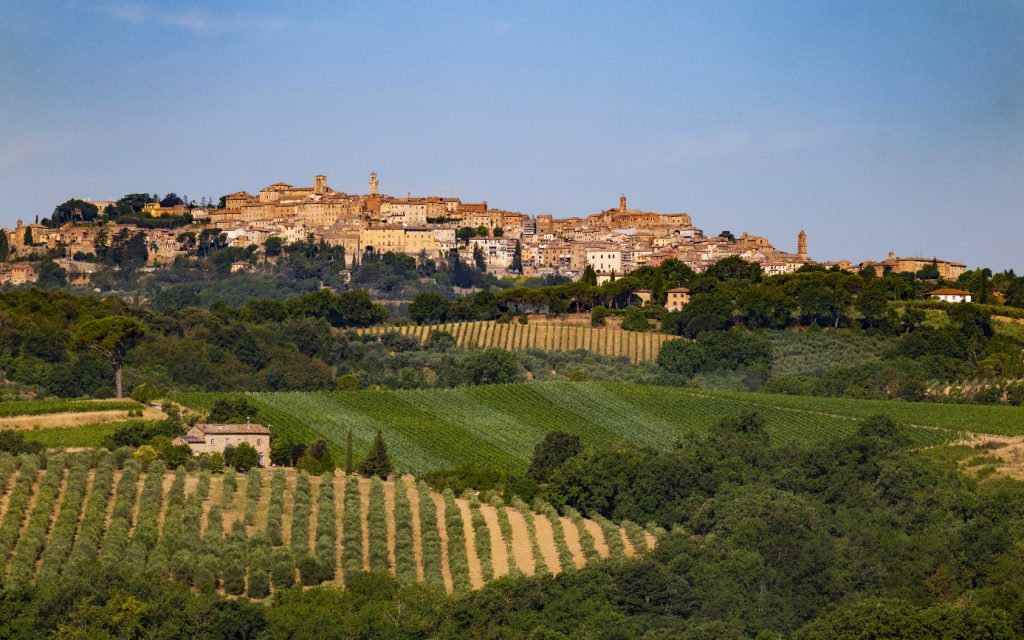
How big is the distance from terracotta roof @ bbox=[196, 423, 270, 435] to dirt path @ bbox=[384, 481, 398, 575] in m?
5.52

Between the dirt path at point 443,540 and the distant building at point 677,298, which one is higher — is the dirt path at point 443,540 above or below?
below

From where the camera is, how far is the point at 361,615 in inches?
1377

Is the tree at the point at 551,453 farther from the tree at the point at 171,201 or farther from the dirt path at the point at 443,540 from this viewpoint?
the tree at the point at 171,201

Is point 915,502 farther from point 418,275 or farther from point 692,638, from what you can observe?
point 418,275

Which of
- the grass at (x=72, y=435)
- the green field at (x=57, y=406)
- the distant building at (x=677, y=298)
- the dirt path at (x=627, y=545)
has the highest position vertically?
the distant building at (x=677, y=298)

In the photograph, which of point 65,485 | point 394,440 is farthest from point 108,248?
point 65,485

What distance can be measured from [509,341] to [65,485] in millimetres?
42116

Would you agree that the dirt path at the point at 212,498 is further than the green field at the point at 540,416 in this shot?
No

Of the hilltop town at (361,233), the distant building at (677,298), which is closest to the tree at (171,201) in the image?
the hilltop town at (361,233)

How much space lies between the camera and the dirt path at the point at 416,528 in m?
39.8

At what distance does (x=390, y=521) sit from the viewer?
43531 mm

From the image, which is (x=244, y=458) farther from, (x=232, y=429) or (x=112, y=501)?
(x=112, y=501)

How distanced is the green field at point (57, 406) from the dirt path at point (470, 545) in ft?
44.8

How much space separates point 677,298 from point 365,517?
51.9 m
